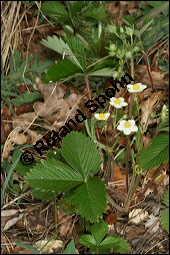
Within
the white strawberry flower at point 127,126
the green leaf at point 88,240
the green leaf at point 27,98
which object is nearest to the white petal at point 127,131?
the white strawberry flower at point 127,126

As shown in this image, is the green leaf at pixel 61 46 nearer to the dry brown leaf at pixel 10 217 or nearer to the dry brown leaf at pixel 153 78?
the dry brown leaf at pixel 153 78

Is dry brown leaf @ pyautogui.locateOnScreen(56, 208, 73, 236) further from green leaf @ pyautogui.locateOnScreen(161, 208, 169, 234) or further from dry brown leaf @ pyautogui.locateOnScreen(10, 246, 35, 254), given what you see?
green leaf @ pyautogui.locateOnScreen(161, 208, 169, 234)

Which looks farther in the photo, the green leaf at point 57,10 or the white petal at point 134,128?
the green leaf at point 57,10

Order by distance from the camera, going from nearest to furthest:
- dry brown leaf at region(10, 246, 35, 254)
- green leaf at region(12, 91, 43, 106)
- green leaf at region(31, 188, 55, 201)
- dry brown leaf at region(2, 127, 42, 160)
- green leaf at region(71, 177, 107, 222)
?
green leaf at region(71, 177, 107, 222) → green leaf at region(31, 188, 55, 201) → dry brown leaf at region(10, 246, 35, 254) → dry brown leaf at region(2, 127, 42, 160) → green leaf at region(12, 91, 43, 106)

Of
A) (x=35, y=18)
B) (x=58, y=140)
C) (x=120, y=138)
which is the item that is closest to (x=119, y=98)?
(x=120, y=138)

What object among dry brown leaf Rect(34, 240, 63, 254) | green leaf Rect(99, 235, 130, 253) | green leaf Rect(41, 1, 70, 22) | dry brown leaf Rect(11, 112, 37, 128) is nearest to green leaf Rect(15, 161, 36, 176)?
dry brown leaf Rect(11, 112, 37, 128)

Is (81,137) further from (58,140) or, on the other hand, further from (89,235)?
(89,235)
